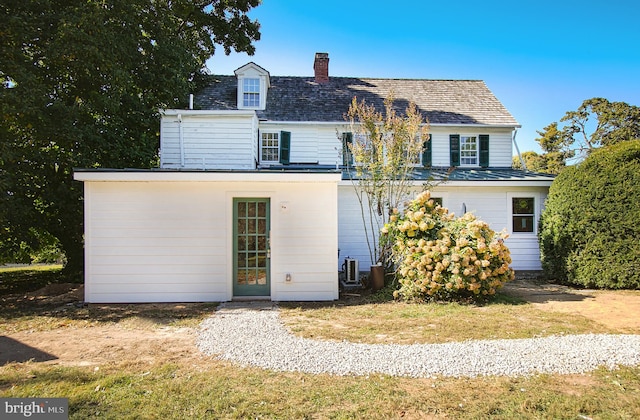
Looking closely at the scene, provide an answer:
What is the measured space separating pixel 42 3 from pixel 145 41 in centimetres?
317

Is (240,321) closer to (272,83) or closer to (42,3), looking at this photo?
(42,3)

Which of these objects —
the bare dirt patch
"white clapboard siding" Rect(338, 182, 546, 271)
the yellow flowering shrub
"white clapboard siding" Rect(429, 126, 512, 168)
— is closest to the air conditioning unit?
the yellow flowering shrub

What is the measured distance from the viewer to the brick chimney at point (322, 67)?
708 inches

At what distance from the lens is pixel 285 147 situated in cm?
1488

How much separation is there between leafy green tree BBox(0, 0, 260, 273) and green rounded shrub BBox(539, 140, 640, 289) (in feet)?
43.7

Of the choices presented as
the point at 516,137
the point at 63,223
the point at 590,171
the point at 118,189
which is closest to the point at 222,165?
the point at 118,189

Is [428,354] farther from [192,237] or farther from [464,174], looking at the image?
[464,174]

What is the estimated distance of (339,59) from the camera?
728 inches

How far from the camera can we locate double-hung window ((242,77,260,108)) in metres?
15.9

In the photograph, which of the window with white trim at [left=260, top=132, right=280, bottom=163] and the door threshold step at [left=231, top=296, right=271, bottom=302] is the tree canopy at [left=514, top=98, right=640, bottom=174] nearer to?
the window with white trim at [left=260, top=132, right=280, bottom=163]

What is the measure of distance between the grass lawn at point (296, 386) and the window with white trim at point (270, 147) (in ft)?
31.2

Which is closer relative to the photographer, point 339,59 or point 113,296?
point 113,296

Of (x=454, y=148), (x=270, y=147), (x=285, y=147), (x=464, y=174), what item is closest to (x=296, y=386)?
(x=464, y=174)
